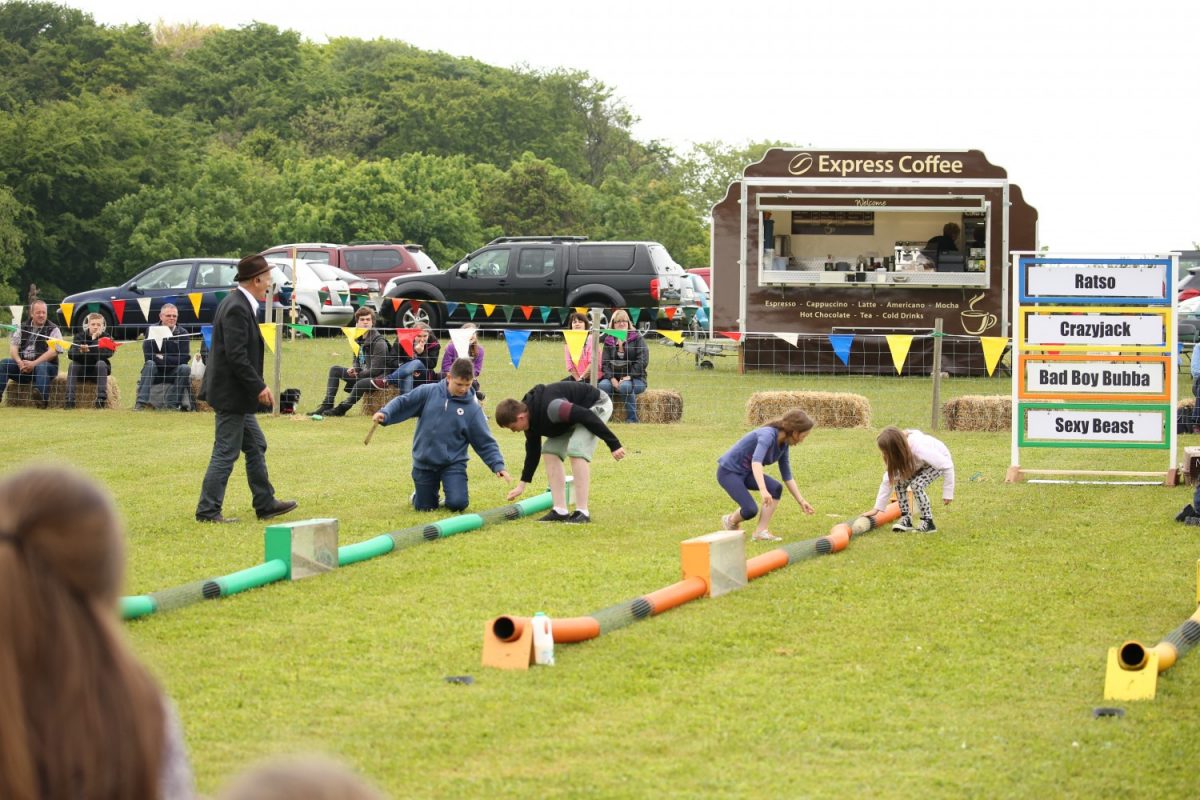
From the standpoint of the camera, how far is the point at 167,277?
29.6m

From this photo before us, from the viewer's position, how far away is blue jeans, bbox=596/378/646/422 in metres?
20.2

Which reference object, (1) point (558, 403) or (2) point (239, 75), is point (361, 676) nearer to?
(1) point (558, 403)

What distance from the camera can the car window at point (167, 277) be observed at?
29.4 metres

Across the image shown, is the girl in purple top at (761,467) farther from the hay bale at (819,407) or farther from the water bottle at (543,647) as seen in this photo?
the hay bale at (819,407)

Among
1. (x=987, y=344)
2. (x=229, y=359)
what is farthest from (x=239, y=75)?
(x=229, y=359)

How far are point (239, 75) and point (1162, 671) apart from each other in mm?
73625

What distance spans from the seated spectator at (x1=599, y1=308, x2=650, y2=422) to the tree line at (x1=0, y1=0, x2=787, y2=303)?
2862 centimetres

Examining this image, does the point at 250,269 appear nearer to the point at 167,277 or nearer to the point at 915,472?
the point at 915,472

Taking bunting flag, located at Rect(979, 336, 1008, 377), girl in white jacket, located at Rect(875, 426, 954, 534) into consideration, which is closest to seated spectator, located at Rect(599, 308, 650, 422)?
bunting flag, located at Rect(979, 336, 1008, 377)

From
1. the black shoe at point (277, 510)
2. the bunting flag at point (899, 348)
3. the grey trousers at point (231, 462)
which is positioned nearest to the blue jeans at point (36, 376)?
the grey trousers at point (231, 462)

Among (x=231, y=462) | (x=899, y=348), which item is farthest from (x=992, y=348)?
(x=231, y=462)

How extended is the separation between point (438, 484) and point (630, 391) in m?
7.96

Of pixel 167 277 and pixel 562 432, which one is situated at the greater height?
pixel 167 277

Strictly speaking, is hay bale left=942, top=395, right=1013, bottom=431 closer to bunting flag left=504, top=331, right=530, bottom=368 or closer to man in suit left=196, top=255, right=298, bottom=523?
bunting flag left=504, top=331, right=530, bottom=368
